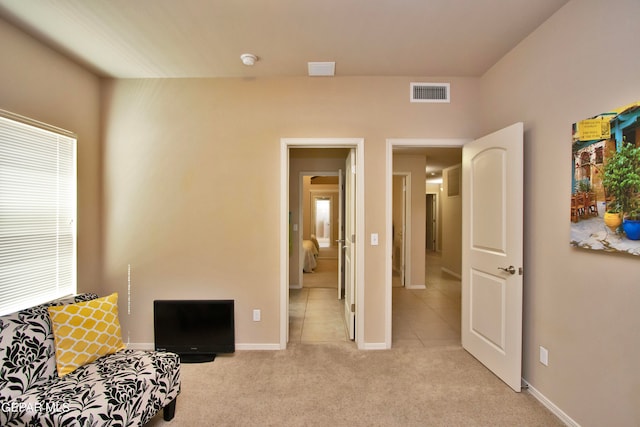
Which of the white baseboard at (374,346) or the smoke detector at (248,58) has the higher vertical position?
the smoke detector at (248,58)

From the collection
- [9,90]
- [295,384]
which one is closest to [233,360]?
[295,384]

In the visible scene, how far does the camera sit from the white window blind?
6.27ft

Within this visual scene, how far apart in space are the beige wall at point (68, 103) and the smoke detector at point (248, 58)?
61.7 inches

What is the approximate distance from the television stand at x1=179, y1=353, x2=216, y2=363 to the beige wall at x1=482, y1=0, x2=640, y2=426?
2.72m

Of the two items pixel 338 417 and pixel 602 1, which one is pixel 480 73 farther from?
pixel 338 417

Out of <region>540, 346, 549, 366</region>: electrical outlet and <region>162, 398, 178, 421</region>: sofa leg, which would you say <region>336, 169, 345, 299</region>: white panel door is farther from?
<region>162, 398, 178, 421</region>: sofa leg

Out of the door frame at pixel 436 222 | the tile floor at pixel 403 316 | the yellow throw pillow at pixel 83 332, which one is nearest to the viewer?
the yellow throw pillow at pixel 83 332

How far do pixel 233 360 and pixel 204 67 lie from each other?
2.79 metres

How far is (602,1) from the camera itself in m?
1.55

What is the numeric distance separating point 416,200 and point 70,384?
5.19 metres

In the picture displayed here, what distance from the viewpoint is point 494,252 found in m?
2.25

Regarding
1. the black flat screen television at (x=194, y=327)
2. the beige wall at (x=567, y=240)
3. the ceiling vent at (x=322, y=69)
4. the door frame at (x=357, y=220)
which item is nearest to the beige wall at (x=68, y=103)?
the black flat screen television at (x=194, y=327)

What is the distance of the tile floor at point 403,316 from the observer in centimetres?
296

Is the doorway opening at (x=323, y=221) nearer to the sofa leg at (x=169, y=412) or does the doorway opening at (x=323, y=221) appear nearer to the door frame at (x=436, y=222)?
the door frame at (x=436, y=222)
